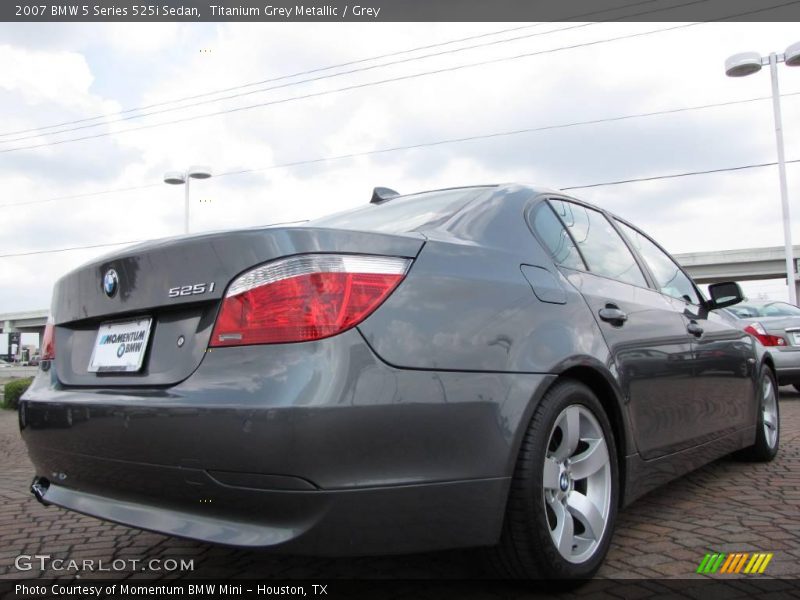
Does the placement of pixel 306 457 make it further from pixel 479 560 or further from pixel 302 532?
pixel 479 560

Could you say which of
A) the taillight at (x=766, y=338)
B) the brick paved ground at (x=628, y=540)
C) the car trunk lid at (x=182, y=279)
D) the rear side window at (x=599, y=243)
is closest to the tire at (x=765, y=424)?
the brick paved ground at (x=628, y=540)

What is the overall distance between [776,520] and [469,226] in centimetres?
213

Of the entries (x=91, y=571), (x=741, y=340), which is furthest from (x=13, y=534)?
(x=741, y=340)

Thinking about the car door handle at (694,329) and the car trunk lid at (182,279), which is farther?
the car door handle at (694,329)

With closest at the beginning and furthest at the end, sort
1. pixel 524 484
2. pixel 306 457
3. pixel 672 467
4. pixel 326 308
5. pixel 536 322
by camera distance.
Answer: pixel 306 457 → pixel 326 308 → pixel 524 484 → pixel 536 322 → pixel 672 467

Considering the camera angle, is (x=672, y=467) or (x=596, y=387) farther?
(x=672, y=467)

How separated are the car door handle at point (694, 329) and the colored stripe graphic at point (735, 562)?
3.85ft

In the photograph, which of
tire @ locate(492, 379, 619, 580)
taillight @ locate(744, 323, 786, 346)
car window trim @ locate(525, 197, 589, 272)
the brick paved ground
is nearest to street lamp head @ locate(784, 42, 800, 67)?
taillight @ locate(744, 323, 786, 346)

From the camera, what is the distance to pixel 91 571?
2658 mm

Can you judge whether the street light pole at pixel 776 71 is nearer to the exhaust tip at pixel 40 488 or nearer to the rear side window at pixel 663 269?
the rear side window at pixel 663 269

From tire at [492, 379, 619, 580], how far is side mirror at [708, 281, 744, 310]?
1.92 m

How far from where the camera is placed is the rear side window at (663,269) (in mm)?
3615
